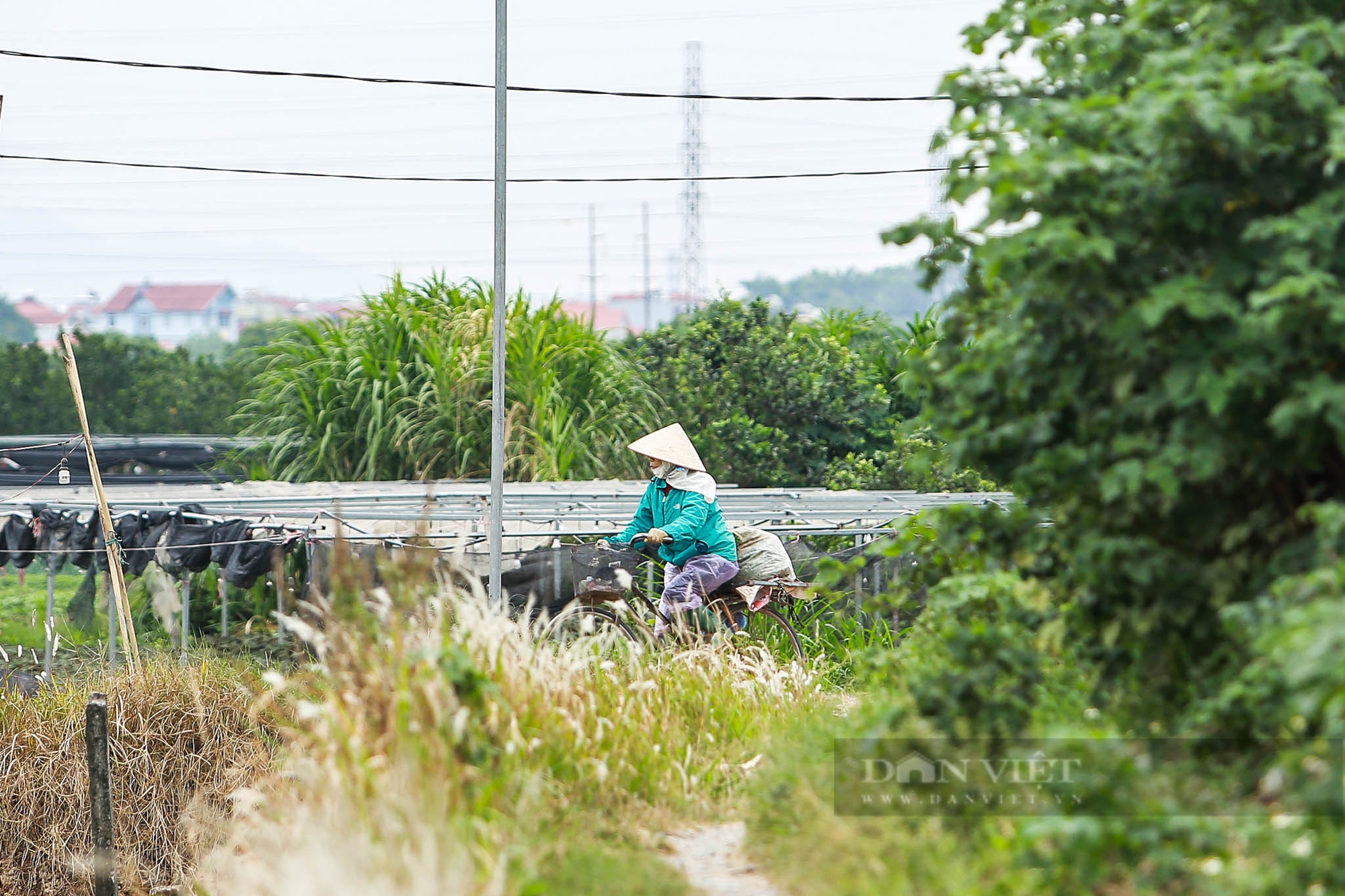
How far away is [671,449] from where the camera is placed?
8.03 m

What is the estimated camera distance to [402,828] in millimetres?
3854

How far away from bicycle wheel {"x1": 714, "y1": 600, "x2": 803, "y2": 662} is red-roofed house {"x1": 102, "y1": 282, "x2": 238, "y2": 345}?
12426cm

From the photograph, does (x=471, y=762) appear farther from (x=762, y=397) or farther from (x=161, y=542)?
→ (x=762, y=397)

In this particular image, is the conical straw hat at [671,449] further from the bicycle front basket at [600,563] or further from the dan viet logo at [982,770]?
the dan viet logo at [982,770]

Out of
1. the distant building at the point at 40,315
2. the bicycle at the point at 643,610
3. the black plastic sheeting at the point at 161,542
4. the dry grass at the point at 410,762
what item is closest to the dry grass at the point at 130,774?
the dry grass at the point at 410,762

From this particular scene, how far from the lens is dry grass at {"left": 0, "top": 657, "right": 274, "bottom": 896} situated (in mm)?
7770

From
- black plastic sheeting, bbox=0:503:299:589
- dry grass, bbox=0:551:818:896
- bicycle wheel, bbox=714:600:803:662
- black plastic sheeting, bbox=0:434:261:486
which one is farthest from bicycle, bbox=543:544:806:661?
black plastic sheeting, bbox=0:434:261:486

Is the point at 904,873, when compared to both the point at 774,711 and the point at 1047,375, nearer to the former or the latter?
the point at 1047,375

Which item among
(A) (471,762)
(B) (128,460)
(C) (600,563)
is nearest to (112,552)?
(C) (600,563)

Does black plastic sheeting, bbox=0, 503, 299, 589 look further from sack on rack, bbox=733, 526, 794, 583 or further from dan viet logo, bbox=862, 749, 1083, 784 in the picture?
dan viet logo, bbox=862, 749, 1083, 784

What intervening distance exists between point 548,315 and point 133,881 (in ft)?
28.6

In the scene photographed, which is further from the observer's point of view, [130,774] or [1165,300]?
[130,774]

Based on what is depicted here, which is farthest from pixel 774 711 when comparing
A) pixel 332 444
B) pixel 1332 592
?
pixel 332 444

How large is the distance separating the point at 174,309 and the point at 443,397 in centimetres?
12339
